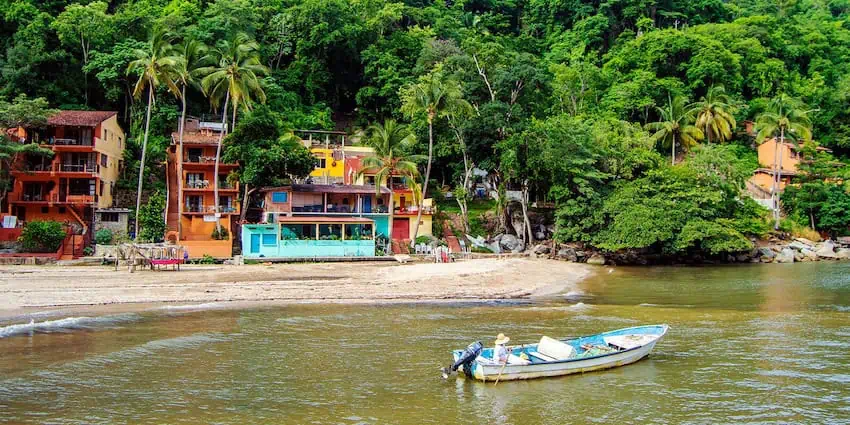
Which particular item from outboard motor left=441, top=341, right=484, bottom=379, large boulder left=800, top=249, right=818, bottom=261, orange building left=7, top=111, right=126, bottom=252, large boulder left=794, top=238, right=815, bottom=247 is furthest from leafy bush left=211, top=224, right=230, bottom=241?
large boulder left=794, top=238, right=815, bottom=247

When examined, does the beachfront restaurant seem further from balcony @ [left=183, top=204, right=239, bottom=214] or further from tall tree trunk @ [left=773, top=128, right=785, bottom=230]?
tall tree trunk @ [left=773, top=128, right=785, bottom=230]

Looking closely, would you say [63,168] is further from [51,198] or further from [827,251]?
[827,251]

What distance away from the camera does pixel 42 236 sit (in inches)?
1699

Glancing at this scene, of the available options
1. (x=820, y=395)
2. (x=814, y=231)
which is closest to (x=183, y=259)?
(x=820, y=395)

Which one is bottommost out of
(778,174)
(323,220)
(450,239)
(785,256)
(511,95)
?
(785,256)

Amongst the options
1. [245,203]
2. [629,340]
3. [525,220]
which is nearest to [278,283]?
[245,203]

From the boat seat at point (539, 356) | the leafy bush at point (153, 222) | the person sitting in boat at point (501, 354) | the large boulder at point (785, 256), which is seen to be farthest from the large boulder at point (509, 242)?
the person sitting in boat at point (501, 354)

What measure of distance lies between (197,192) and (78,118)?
9766 millimetres

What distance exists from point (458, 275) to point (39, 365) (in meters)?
23.8

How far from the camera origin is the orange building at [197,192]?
168 ft

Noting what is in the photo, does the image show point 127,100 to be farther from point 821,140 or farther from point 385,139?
point 821,140

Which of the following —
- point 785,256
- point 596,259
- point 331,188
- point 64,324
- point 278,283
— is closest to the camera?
point 64,324

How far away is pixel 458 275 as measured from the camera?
130 feet

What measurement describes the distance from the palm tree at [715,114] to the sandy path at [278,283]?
3149cm
